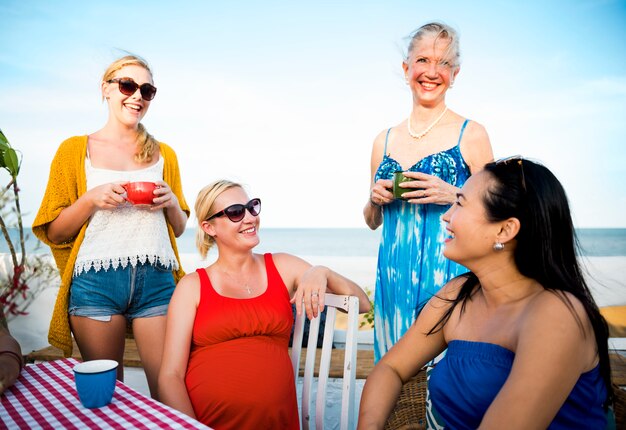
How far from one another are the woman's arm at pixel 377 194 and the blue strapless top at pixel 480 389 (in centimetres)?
77

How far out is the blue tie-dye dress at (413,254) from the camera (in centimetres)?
213

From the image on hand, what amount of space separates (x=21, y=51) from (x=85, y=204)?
62.6ft

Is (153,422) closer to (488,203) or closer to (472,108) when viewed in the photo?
(488,203)

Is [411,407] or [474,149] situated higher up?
[474,149]

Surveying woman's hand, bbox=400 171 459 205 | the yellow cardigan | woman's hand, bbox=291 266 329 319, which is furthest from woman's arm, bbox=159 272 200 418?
woman's hand, bbox=400 171 459 205

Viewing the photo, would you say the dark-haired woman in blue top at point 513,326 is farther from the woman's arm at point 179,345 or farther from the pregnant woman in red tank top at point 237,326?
the woman's arm at point 179,345

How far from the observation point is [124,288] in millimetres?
2205

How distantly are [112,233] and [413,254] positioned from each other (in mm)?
1411

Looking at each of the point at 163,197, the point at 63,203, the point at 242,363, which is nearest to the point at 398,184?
the point at 242,363

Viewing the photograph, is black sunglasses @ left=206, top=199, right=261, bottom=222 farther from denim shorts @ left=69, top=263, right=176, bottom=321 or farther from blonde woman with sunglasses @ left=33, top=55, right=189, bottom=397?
denim shorts @ left=69, top=263, right=176, bottom=321

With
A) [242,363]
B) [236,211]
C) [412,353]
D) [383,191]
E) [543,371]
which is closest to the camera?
[543,371]

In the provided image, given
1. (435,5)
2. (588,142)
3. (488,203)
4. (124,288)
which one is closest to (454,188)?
(488,203)

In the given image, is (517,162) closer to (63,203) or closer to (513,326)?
(513,326)

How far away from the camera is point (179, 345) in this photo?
6.16 feet
